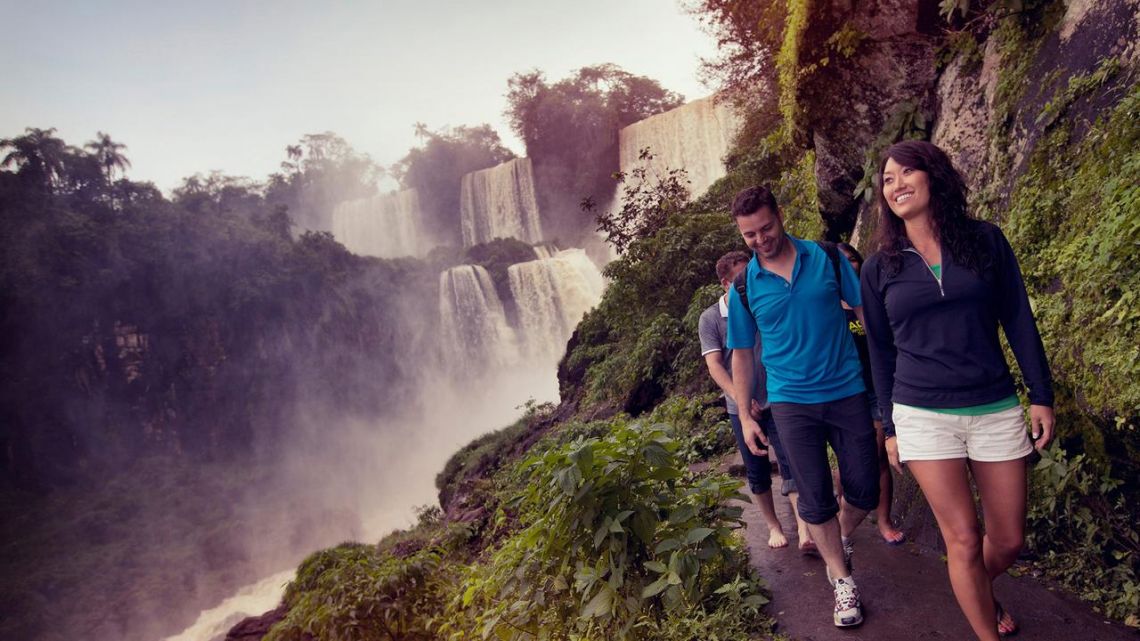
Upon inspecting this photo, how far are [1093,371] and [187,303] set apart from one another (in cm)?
3433

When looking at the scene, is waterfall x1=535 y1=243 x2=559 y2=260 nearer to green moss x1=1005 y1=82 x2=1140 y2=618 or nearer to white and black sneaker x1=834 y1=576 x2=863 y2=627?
green moss x1=1005 y1=82 x2=1140 y2=618

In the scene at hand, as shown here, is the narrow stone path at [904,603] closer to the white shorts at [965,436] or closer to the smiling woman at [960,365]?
the smiling woman at [960,365]

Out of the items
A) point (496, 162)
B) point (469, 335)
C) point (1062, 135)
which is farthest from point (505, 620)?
point (496, 162)

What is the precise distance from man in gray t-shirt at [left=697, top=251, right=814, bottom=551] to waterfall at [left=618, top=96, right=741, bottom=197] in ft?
64.5

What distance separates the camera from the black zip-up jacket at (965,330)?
191 cm

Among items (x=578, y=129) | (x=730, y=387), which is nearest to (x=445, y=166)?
(x=578, y=129)

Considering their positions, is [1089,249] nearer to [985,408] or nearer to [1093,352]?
[1093,352]

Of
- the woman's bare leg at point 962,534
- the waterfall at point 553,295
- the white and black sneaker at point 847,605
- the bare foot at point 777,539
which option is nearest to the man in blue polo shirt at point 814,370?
the white and black sneaker at point 847,605

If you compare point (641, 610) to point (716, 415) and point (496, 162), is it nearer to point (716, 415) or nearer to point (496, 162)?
point (716, 415)

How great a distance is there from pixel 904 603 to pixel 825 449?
2.61 feet

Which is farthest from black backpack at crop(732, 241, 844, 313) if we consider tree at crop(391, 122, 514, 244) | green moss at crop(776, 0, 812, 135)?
tree at crop(391, 122, 514, 244)

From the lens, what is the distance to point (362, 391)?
3359 centimetres

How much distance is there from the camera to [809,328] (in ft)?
8.25

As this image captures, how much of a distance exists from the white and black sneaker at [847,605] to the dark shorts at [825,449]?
0.27 meters
